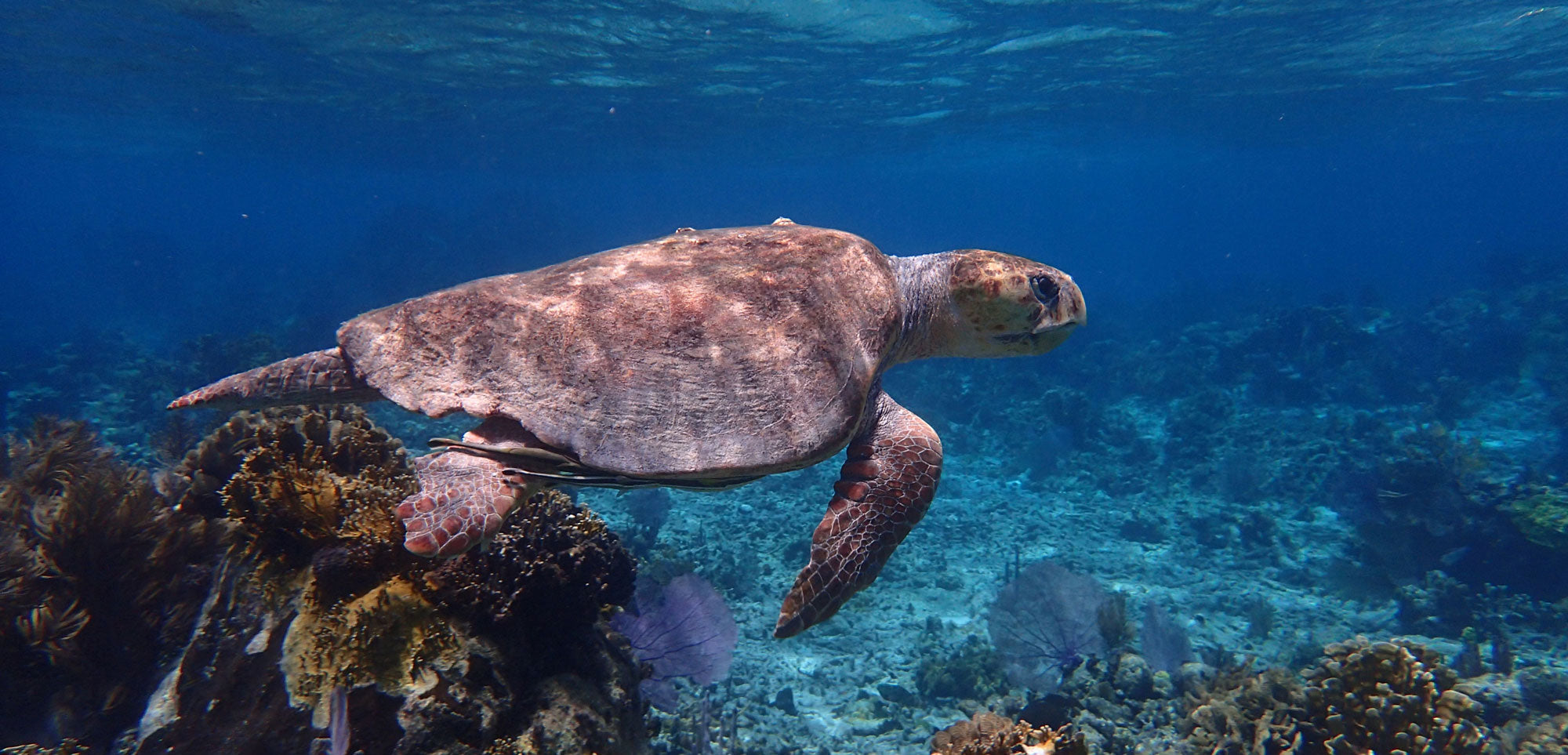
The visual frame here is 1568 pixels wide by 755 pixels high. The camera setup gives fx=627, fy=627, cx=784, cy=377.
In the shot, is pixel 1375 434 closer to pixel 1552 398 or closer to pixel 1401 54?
pixel 1552 398

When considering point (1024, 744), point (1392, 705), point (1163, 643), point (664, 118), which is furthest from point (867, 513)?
point (664, 118)

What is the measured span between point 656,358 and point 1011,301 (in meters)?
2.60

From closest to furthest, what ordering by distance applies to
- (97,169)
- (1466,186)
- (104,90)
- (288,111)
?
1. (104,90)
2. (288,111)
3. (97,169)
4. (1466,186)

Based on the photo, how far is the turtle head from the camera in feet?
14.6

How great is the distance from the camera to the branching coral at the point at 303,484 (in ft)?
10.1

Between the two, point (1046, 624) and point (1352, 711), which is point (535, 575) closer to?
point (1352, 711)

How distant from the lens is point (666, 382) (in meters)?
3.21

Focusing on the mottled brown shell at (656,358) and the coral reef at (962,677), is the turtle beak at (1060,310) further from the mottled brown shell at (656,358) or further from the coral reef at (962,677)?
the coral reef at (962,677)

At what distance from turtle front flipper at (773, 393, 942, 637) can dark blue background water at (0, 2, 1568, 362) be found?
739 inches

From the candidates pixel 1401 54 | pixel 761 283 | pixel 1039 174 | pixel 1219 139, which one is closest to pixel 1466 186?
pixel 1039 174

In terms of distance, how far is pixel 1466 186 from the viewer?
311ft

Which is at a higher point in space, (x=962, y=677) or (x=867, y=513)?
(x=867, y=513)

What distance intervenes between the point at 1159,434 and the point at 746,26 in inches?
710

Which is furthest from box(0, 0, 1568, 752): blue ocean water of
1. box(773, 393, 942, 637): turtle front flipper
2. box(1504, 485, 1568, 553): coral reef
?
box(773, 393, 942, 637): turtle front flipper
